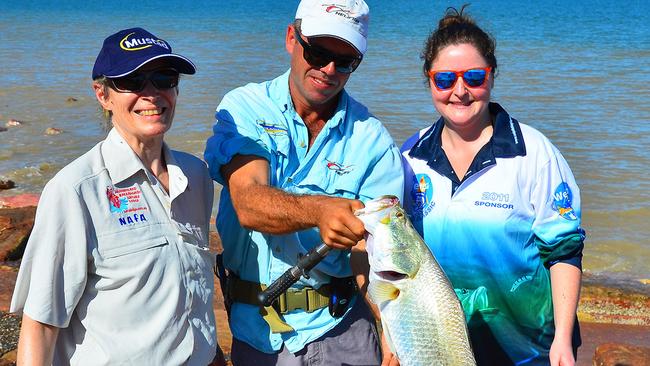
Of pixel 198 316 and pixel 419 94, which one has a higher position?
pixel 198 316

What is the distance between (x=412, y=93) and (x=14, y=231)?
13328 mm

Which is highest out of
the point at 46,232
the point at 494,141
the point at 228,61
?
the point at 494,141

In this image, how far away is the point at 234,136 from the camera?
4020mm

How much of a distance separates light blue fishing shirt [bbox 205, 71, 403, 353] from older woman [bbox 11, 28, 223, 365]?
41 centimetres

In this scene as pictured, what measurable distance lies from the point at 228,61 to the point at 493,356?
24557 millimetres

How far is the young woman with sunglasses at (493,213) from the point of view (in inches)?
159

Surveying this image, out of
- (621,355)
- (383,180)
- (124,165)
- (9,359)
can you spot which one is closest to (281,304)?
(383,180)

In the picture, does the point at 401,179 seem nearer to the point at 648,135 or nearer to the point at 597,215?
the point at 597,215

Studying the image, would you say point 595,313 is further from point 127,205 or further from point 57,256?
point 57,256

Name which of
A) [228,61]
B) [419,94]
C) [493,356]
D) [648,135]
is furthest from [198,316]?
[228,61]

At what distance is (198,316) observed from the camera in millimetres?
3652

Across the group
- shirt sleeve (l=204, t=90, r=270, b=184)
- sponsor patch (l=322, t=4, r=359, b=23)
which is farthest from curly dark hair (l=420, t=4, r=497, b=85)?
shirt sleeve (l=204, t=90, r=270, b=184)

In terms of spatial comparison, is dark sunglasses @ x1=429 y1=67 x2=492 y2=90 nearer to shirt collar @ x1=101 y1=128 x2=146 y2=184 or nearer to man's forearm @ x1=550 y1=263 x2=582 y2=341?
man's forearm @ x1=550 y1=263 x2=582 y2=341

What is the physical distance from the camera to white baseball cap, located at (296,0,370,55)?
13.0ft
